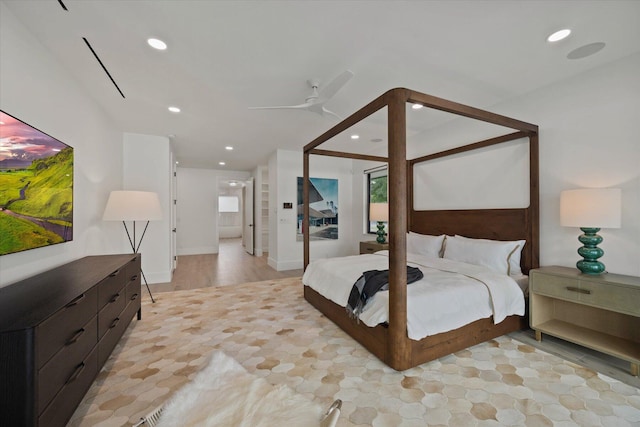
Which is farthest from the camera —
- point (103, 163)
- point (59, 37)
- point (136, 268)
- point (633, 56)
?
point (103, 163)

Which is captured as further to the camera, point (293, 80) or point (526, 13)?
point (293, 80)

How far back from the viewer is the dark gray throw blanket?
231 cm

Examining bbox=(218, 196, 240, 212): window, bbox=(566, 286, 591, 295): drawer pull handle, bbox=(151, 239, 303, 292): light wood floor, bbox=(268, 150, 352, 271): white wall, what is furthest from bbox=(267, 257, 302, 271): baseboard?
bbox=(218, 196, 240, 212): window

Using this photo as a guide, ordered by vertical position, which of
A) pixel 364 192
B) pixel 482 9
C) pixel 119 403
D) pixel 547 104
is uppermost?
pixel 482 9

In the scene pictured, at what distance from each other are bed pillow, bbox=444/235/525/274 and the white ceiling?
5.89 feet

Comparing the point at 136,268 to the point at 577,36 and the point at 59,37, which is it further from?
the point at 577,36

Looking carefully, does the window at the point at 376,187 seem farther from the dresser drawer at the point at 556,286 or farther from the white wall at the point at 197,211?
the white wall at the point at 197,211

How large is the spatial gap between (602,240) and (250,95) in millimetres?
3866

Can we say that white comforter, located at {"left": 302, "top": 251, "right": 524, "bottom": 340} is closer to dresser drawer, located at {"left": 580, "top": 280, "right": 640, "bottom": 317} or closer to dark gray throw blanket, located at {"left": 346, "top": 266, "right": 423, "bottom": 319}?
dark gray throw blanket, located at {"left": 346, "top": 266, "right": 423, "bottom": 319}

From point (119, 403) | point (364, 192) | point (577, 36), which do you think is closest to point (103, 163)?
point (119, 403)

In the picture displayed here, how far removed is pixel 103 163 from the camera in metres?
3.46

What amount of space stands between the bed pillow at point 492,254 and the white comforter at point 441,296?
21 centimetres

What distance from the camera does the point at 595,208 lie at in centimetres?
225

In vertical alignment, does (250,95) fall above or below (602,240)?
above
